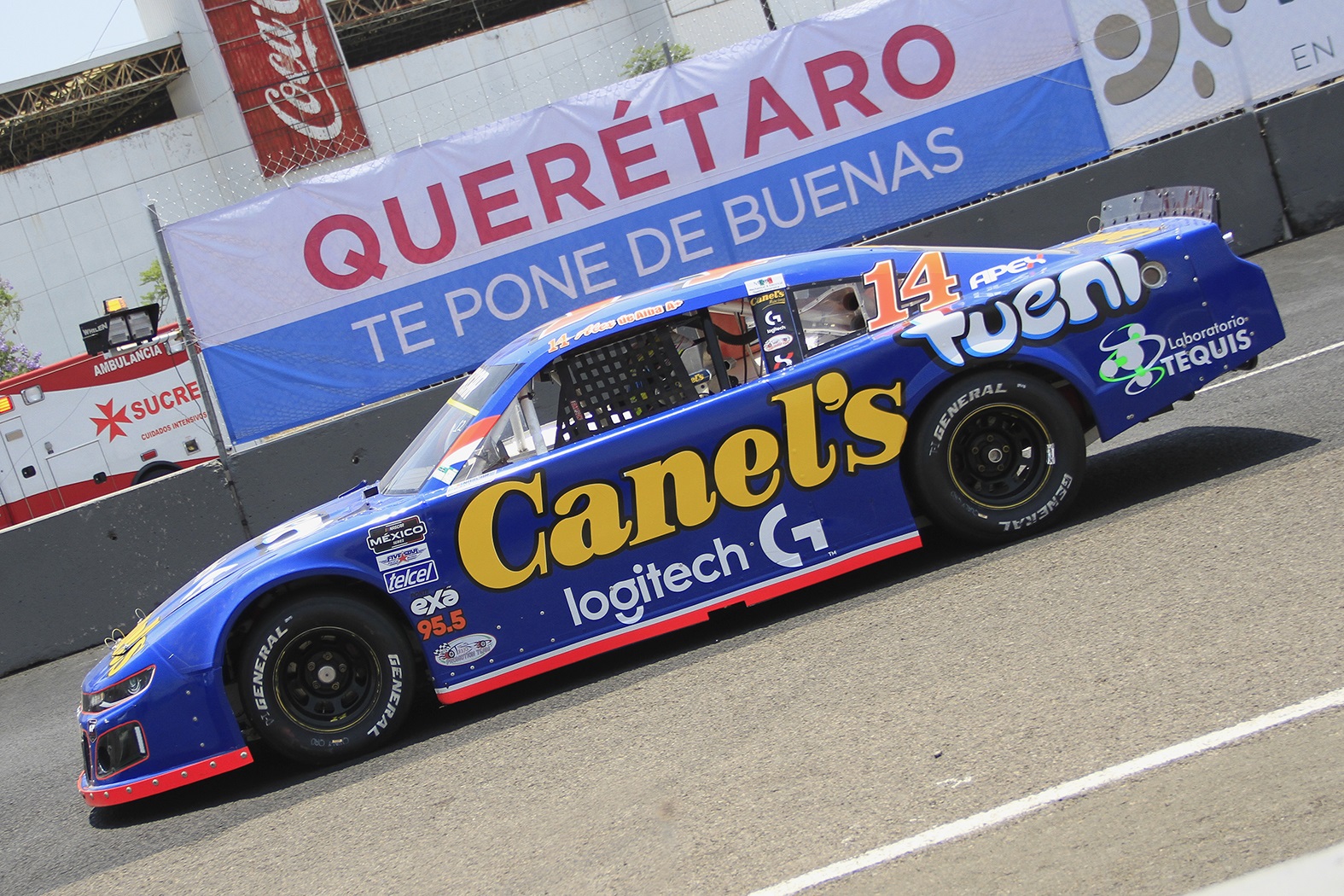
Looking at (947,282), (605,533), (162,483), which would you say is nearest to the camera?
(605,533)

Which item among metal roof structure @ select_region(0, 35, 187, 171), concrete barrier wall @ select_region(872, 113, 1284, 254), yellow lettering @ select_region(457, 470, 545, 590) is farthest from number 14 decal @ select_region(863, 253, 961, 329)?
metal roof structure @ select_region(0, 35, 187, 171)

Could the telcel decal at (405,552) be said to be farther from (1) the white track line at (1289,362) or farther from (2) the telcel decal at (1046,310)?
(1) the white track line at (1289,362)

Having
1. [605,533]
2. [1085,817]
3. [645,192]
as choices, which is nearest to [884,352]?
[605,533]

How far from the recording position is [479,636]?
5.21 meters

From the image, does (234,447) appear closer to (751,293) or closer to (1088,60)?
(751,293)

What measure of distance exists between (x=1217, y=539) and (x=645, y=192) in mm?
6190

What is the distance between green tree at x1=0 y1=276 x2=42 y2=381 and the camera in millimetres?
38250

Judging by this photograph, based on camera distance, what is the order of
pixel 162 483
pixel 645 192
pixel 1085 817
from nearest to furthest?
pixel 1085 817 → pixel 162 483 → pixel 645 192

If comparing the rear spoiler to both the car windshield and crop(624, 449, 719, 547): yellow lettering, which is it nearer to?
crop(624, 449, 719, 547): yellow lettering

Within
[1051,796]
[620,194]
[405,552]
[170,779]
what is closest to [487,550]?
[405,552]

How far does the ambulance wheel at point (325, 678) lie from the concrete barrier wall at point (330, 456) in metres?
4.10

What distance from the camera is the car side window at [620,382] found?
539 cm

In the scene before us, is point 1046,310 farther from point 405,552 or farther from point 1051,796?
point 405,552

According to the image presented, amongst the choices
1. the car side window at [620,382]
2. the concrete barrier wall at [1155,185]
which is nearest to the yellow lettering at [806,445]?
the car side window at [620,382]
